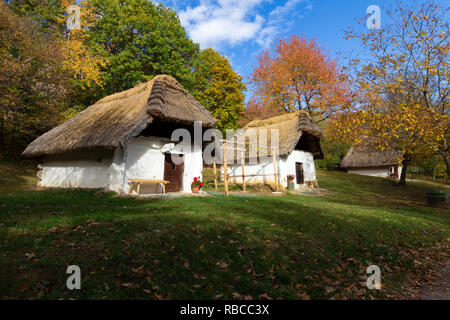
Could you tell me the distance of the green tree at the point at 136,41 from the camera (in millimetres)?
19031

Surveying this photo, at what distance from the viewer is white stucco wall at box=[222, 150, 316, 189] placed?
17.8 metres

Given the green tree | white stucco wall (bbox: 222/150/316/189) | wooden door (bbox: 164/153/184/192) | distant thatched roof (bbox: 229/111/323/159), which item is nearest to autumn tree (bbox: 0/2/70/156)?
the green tree

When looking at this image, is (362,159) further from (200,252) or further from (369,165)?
(200,252)

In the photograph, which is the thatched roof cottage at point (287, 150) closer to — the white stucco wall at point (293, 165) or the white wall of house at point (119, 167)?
the white stucco wall at point (293, 165)

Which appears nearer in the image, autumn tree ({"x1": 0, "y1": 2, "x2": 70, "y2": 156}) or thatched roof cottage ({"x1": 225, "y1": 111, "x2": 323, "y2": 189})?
autumn tree ({"x1": 0, "y1": 2, "x2": 70, "y2": 156})

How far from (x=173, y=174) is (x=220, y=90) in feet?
51.5

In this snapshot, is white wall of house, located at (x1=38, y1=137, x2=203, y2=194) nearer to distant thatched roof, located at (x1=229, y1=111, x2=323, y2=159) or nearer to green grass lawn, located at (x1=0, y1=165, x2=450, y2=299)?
green grass lawn, located at (x1=0, y1=165, x2=450, y2=299)

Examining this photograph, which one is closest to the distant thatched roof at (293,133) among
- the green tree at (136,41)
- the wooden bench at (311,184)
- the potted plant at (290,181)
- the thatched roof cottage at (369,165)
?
the potted plant at (290,181)

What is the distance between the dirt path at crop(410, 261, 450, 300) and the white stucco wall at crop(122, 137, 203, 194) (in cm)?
1028

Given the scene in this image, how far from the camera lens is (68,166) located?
12.6 metres
